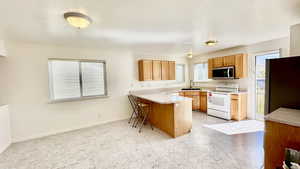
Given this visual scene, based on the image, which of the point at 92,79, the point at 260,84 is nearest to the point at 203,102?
the point at 260,84

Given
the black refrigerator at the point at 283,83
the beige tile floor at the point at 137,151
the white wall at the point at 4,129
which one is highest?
the black refrigerator at the point at 283,83

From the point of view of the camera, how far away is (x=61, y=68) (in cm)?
366

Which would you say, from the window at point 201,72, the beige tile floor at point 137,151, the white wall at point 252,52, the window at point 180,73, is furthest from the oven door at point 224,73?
the beige tile floor at point 137,151

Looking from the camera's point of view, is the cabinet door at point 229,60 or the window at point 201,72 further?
the window at point 201,72

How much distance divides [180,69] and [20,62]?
5.38m

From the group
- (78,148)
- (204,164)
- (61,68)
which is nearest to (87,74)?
(61,68)

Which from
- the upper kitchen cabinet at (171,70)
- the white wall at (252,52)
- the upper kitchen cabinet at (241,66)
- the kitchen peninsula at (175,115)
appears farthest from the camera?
the upper kitchen cabinet at (171,70)

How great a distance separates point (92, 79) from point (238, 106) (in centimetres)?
447

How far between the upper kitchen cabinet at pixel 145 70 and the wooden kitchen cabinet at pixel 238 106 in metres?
2.74

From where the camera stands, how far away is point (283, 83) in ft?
5.80

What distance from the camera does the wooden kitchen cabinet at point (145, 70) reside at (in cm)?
467

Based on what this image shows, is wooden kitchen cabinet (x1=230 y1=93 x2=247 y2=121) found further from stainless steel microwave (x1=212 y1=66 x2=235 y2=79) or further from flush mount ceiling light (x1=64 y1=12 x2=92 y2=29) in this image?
flush mount ceiling light (x1=64 y1=12 x2=92 y2=29)

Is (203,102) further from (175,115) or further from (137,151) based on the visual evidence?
(137,151)

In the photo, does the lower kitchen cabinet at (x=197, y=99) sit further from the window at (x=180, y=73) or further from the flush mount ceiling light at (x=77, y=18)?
the flush mount ceiling light at (x=77, y=18)
